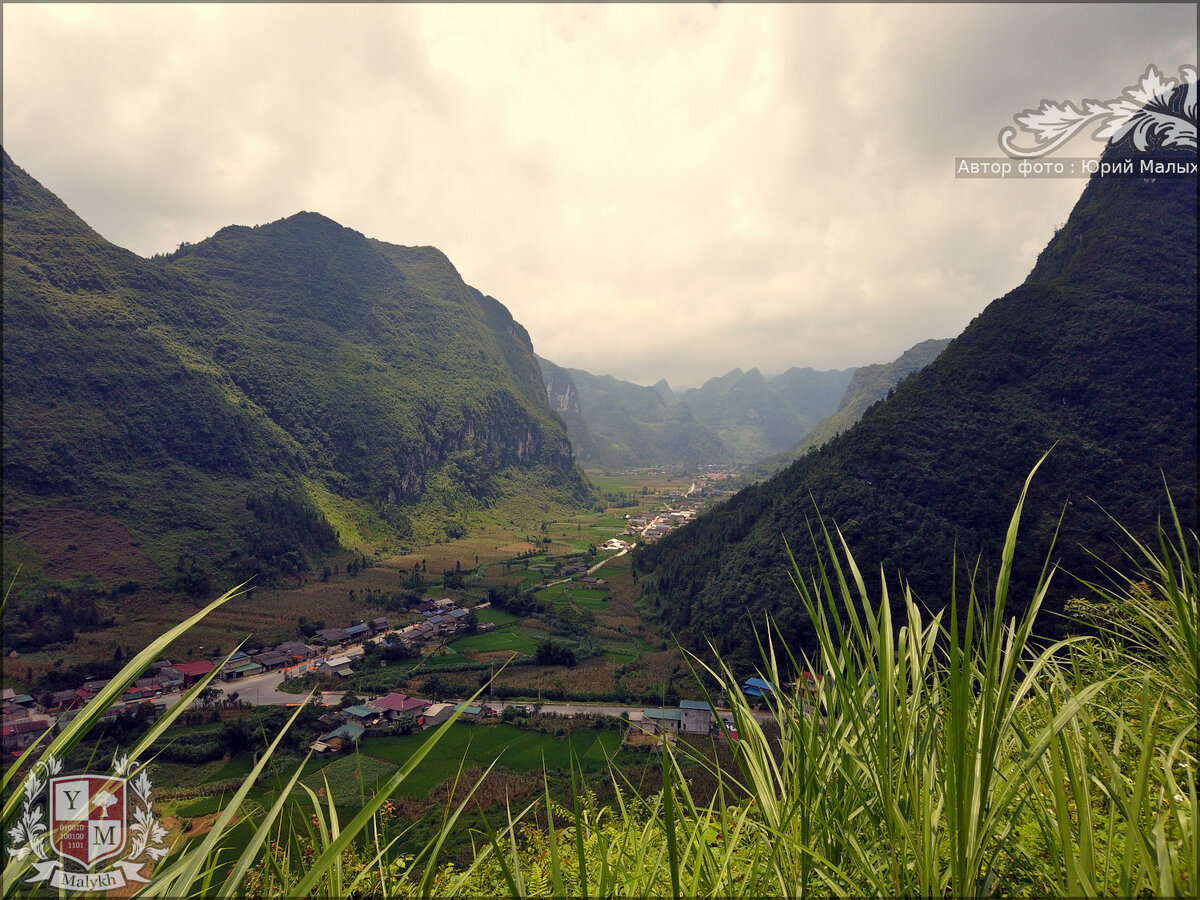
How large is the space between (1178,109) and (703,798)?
155 ft

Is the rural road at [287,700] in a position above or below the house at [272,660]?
below

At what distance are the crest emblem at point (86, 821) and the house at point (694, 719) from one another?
77.5ft

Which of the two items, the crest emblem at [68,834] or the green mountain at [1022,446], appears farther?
the green mountain at [1022,446]

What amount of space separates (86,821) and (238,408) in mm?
79447

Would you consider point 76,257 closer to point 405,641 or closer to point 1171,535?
point 405,641

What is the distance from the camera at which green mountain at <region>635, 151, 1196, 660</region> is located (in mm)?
27656

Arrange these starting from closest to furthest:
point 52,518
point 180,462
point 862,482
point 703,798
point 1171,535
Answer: point 703,798 < point 1171,535 < point 862,482 < point 52,518 < point 180,462

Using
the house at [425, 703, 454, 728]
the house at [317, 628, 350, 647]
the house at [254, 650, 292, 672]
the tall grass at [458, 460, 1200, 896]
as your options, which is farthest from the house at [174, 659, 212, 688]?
the tall grass at [458, 460, 1200, 896]

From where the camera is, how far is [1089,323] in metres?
36.8

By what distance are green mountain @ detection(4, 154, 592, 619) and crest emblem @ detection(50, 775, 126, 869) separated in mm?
44541

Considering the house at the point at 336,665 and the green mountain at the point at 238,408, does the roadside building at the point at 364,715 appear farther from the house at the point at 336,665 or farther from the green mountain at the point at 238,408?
the green mountain at the point at 238,408

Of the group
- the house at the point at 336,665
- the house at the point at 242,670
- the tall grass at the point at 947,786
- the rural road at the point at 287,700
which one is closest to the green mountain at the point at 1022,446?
the rural road at the point at 287,700

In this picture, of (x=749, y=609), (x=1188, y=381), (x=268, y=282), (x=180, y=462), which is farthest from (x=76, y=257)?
(x=1188, y=381)

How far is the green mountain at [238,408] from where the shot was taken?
45.3 metres
